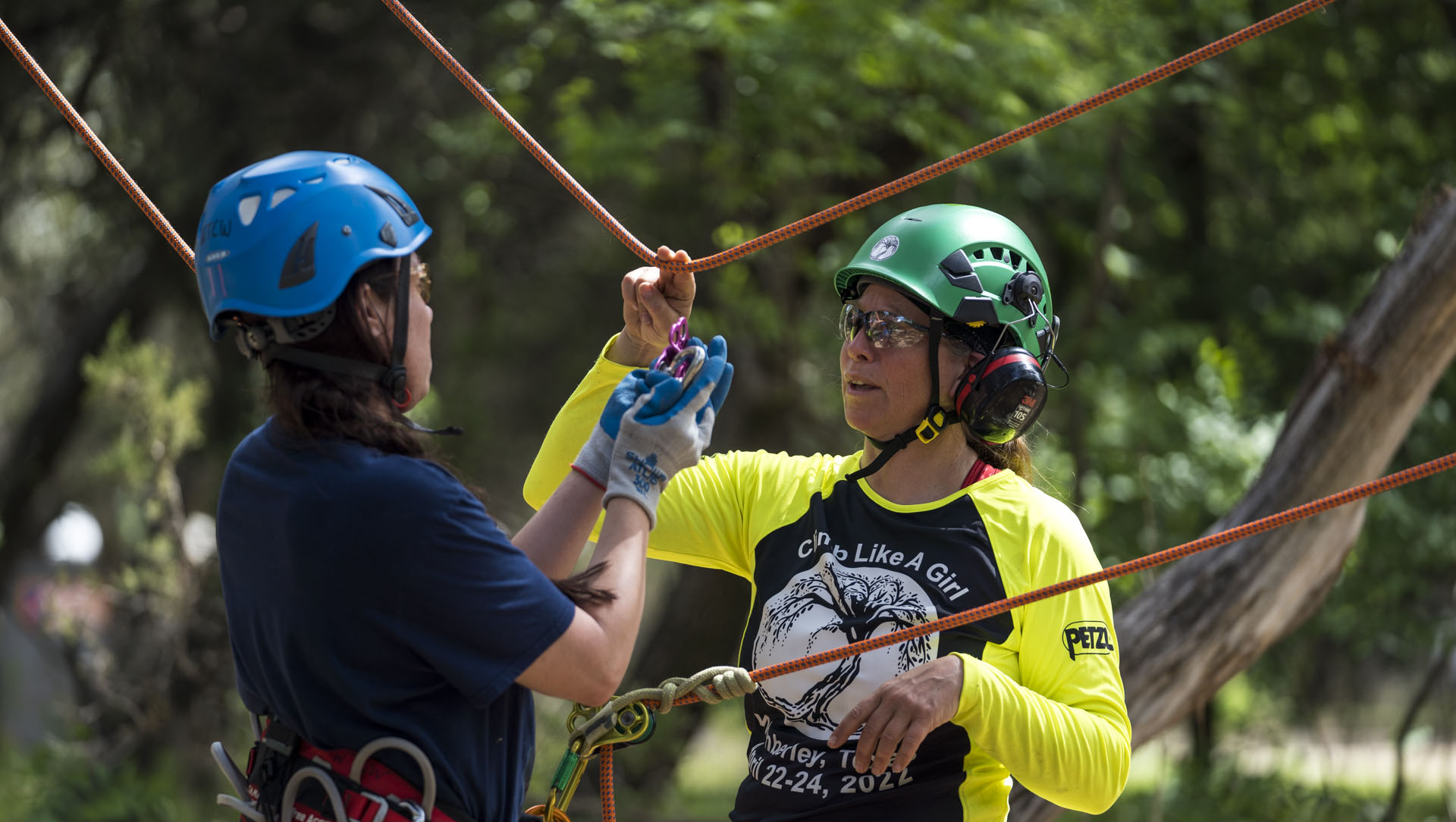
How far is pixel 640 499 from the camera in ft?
6.18

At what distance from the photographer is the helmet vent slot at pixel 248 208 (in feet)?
6.08

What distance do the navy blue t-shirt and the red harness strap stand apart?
0.02 metres

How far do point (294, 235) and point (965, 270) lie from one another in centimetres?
123

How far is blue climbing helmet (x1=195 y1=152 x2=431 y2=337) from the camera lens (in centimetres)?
179

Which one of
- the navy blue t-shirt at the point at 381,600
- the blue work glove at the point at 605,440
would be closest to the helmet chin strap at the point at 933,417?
the blue work glove at the point at 605,440

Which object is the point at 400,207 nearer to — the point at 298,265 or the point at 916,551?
the point at 298,265

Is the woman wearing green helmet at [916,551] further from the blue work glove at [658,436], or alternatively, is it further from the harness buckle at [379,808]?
the harness buckle at [379,808]

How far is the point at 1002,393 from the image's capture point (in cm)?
229

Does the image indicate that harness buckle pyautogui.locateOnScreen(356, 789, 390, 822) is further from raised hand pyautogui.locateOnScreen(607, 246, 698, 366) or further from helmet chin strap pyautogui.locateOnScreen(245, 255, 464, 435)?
raised hand pyautogui.locateOnScreen(607, 246, 698, 366)

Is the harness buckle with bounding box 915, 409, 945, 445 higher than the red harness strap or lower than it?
higher

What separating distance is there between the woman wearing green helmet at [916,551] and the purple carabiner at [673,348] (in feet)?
0.51

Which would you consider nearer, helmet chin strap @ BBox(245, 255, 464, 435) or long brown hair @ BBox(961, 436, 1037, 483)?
helmet chin strap @ BBox(245, 255, 464, 435)

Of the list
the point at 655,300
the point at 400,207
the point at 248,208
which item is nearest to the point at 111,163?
the point at 248,208

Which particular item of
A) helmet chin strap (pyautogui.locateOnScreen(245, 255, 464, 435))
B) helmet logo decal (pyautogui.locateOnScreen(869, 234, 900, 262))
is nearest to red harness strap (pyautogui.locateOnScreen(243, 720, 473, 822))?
helmet chin strap (pyautogui.locateOnScreen(245, 255, 464, 435))
